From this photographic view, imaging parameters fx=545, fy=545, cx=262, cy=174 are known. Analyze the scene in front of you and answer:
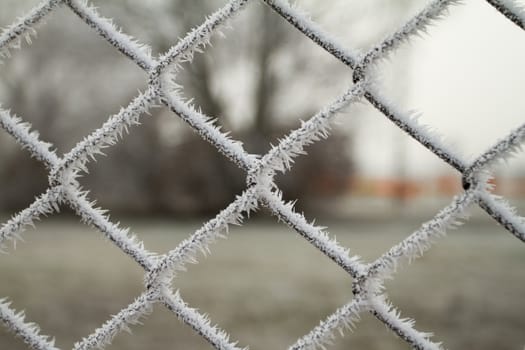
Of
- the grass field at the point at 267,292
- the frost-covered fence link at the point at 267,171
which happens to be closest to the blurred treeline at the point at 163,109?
the grass field at the point at 267,292

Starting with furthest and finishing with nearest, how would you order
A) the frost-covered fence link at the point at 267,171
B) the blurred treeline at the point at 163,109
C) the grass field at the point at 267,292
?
the blurred treeline at the point at 163,109, the grass field at the point at 267,292, the frost-covered fence link at the point at 267,171

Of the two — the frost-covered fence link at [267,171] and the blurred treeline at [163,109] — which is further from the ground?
the blurred treeline at [163,109]

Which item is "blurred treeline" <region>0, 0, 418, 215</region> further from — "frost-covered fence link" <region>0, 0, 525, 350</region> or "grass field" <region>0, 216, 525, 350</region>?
"frost-covered fence link" <region>0, 0, 525, 350</region>

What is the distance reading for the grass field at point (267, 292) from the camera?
7.01ft

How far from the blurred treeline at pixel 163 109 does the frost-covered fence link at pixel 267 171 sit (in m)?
6.88

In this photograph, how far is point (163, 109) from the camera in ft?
25.7

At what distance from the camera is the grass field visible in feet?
7.01

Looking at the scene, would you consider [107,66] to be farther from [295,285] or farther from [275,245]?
[295,285]

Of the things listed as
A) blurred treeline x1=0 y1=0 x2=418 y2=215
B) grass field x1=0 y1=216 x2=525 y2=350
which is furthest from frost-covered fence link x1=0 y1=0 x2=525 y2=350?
blurred treeline x1=0 y1=0 x2=418 y2=215

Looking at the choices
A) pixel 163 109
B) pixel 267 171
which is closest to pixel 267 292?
pixel 267 171

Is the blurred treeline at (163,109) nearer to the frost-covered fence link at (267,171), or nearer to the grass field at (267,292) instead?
the grass field at (267,292)

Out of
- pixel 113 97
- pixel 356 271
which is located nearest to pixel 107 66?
pixel 113 97

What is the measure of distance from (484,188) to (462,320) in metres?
2.08

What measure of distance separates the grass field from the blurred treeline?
8.87 ft
